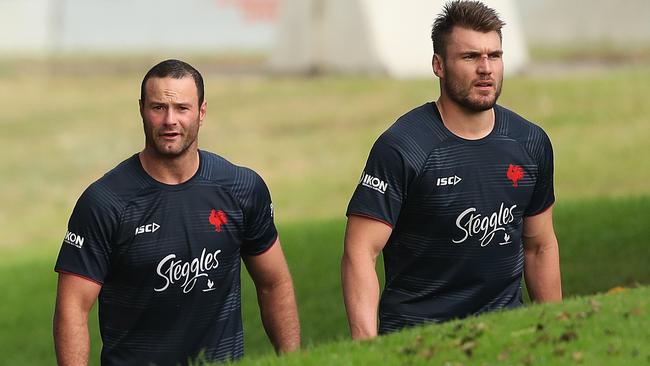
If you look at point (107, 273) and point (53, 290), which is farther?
point (53, 290)

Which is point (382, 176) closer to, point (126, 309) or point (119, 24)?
point (126, 309)

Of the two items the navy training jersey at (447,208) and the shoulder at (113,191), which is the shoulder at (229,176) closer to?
the shoulder at (113,191)

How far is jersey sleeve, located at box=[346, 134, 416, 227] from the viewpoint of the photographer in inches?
325

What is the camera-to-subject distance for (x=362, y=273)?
8.27 metres

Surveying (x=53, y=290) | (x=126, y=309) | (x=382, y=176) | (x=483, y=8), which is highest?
(x=483, y=8)

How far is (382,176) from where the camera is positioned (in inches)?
325

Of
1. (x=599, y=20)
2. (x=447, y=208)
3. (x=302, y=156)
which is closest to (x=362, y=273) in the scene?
(x=447, y=208)

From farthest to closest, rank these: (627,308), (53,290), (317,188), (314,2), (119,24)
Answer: (119,24) < (314,2) < (317,188) < (53,290) < (627,308)

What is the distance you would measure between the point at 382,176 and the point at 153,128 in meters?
1.32

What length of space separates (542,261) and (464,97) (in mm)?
1279

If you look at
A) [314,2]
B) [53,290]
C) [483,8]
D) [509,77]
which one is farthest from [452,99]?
[314,2]

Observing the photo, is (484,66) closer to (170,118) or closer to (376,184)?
(376,184)

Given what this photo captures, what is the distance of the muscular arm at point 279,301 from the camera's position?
8742 millimetres

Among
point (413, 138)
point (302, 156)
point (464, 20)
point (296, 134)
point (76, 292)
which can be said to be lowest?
point (302, 156)
